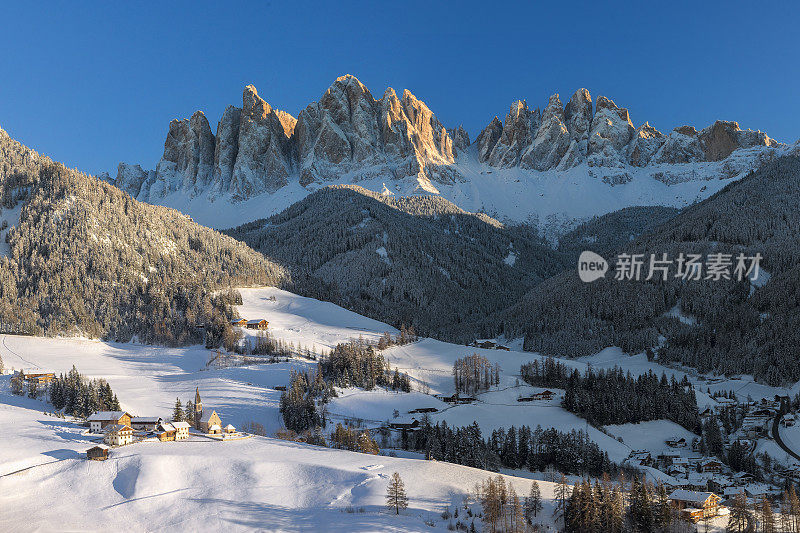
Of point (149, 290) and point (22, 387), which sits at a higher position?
point (149, 290)

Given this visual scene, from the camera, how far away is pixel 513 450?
9562 centimetres

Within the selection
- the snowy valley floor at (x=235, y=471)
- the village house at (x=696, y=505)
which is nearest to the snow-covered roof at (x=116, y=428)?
the snowy valley floor at (x=235, y=471)

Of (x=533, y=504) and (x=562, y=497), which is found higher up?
(x=562, y=497)

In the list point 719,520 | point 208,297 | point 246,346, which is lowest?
point 719,520

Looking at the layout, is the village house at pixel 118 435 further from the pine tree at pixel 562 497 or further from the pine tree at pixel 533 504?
the pine tree at pixel 562 497

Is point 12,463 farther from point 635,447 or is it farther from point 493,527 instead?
point 635,447

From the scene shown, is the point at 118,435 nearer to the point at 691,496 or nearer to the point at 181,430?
the point at 181,430

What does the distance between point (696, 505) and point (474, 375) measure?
80105mm

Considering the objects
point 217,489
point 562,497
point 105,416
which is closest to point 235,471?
point 217,489

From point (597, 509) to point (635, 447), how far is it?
5585cm

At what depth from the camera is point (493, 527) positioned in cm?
5716

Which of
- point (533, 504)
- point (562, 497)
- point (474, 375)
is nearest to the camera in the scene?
point (533, 504)

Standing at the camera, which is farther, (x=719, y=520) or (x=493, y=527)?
(x=719, y=520)

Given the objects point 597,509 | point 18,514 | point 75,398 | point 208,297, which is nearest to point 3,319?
point 208,297
